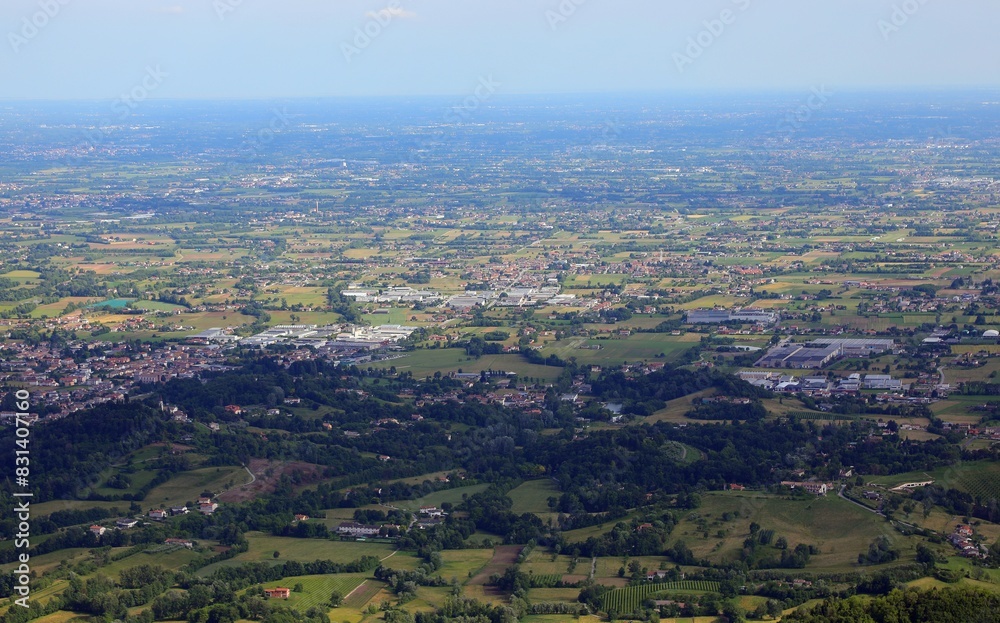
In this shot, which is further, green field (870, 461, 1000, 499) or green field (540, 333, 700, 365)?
green field (540, 333, 700, 365)

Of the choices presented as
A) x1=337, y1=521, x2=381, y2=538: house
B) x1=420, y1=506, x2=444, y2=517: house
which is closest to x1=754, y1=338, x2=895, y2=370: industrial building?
x1=420, y1=506, x2=444, y2=517: house

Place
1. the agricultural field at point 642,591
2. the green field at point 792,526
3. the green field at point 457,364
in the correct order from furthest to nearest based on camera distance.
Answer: the green field at point 457,364 < the green field at point 792,526 < the agricultural field at point 642,591

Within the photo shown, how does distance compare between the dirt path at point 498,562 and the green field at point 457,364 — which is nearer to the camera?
the dirt path at point 498,562

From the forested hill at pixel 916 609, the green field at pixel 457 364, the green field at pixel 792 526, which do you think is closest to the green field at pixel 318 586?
the green field at pixel 792 526

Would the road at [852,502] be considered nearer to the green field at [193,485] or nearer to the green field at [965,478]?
the green field at [965,478]

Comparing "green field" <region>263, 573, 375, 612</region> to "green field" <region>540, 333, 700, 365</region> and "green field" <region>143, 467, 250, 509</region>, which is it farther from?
"green field" <region>540, 333, 700, 365</region>

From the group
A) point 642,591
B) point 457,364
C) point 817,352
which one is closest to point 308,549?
point 642,591
